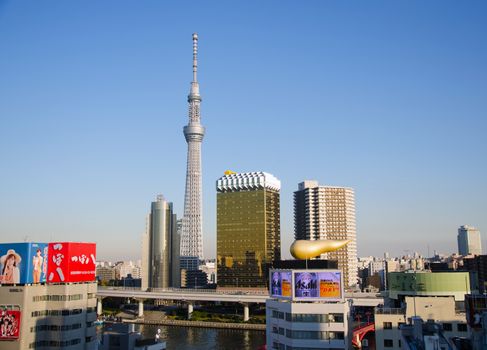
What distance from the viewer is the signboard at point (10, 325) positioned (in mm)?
47062

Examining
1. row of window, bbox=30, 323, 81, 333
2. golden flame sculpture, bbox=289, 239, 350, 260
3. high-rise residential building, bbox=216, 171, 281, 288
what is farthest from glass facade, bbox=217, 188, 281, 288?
golden flame sculpture, bbox=289, 239, 350, 260

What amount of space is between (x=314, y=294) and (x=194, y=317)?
73503 millimetres

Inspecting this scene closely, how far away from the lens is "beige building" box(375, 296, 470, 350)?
4619 cm

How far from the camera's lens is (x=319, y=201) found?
163500 millimetres

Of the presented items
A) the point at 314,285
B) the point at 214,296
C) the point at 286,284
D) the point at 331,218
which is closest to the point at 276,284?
the point at 286,284

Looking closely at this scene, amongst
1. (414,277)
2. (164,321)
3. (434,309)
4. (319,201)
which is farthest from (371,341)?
(319,201)

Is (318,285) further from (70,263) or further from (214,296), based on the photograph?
(214,296)

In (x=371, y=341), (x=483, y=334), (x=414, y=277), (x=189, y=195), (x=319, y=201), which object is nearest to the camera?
(x=483, y=334)

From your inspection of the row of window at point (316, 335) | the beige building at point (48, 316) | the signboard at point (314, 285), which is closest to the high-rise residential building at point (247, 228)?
the beige building at point (48, 316)

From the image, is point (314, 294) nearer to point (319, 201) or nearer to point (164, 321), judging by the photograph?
point (164, 321)

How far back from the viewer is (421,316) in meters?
47.5

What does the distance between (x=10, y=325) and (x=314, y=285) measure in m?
28.4

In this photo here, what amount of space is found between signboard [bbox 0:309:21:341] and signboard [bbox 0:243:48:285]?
302 centimetres

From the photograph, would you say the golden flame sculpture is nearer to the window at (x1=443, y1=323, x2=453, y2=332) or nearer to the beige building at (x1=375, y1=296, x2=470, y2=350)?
the beige building at (x1=375, y1=296, x2=470, y2=350)
